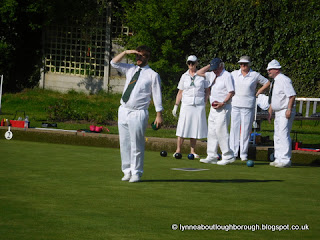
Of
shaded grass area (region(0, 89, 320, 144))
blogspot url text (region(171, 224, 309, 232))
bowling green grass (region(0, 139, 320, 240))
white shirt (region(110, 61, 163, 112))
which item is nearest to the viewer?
bowling green grass (region(0, 139, 320, 240))

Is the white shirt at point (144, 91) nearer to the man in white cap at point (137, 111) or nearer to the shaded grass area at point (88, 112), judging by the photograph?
the man in white cap at point (137, 111)

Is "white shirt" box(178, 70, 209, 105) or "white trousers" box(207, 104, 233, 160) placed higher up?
"white shirt" box(178, 70, 209, 105)

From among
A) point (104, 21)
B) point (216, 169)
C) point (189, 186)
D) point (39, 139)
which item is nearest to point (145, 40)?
point (104, 21)

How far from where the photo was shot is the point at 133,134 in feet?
23.1

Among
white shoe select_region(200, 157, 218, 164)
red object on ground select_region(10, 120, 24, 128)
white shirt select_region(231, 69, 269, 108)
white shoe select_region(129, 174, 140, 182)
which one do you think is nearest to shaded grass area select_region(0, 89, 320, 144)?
red object on ground select_region(10, 120, 24, 128)

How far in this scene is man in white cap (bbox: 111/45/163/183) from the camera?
7.04 m

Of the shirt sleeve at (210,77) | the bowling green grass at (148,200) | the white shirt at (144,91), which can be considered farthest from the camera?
the shirt sleeve at (210,77)

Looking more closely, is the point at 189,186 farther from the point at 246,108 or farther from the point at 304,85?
the point at 304,85

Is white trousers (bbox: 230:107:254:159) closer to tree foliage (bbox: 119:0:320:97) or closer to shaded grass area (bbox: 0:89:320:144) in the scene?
shaded grass area (bbox: 0:89:320:144)

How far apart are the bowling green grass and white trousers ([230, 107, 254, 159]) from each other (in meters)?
1.13

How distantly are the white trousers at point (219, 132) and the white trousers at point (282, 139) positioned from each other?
2.19ft

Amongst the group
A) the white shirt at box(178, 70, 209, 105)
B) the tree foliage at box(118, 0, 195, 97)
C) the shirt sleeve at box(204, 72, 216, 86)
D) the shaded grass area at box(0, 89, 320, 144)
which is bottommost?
the shaded grass area at box(0, 89, 320, 144)

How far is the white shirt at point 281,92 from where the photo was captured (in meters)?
9.60

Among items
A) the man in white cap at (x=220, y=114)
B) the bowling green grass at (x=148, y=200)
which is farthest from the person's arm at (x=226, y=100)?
the bowling green grass at (x=148, y=200)
